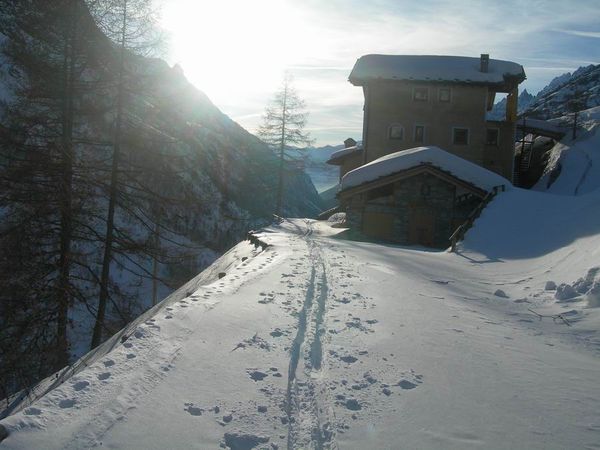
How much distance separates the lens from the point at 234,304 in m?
7.07

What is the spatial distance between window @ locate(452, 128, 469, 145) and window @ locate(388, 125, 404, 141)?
3154 mm

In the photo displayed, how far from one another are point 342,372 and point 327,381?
0.99ft

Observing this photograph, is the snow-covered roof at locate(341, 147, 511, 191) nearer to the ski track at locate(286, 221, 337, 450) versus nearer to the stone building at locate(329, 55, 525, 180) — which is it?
the stone building at locate(329, 55, 525, 180)

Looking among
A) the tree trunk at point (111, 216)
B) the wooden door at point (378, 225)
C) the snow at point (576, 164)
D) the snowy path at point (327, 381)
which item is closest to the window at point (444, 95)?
the snow at point (576, 164)

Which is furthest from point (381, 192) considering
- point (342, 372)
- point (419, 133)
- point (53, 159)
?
point (342, 372)

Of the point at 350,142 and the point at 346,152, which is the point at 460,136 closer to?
the point at 346,152

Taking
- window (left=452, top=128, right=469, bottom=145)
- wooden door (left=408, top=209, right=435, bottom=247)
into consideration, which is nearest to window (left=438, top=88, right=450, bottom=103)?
window (left=452, top=128, right=469, bottom=145)

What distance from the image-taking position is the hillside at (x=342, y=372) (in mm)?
3580

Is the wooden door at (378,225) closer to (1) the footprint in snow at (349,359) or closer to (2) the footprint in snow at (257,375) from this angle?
(1) the footprint in snow at (349,359)

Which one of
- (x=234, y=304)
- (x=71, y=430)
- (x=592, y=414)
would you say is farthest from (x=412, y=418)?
(x=234, y=304)

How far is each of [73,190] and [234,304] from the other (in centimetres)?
581

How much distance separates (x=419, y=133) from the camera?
29719 mm

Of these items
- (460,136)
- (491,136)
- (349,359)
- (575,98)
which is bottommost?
(349,359)

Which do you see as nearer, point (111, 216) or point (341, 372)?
point (341, 372)
